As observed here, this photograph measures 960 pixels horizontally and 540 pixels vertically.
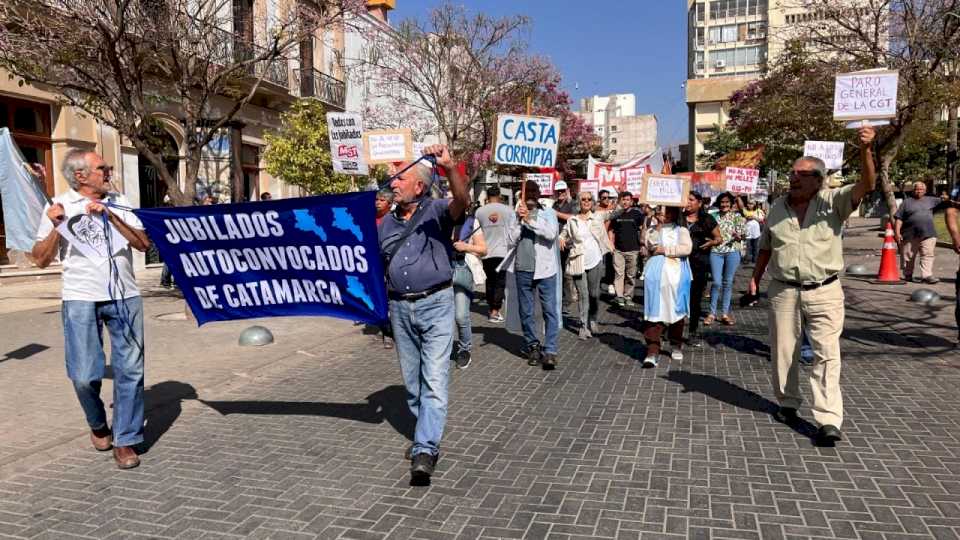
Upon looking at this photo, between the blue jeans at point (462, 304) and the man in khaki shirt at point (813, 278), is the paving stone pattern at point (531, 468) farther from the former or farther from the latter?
the blue jeans at point (462, 304)

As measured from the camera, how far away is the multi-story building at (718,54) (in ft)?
243

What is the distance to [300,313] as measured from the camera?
5.20 meters

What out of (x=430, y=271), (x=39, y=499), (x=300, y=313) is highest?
(x=430, y=271)

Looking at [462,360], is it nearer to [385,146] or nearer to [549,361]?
[549,361]

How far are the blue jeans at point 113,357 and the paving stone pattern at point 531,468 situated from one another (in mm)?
336

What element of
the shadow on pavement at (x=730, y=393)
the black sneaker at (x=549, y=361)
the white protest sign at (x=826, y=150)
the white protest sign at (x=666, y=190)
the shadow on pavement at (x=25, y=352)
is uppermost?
the white protest sign at (x=826, y=150)

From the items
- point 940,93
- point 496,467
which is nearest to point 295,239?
point 496,467

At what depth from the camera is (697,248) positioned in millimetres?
8758

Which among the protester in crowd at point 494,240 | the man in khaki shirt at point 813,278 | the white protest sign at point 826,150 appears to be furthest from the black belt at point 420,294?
the white protest sign at point 826,150

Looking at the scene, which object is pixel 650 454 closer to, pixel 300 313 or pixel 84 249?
pixel 300 313

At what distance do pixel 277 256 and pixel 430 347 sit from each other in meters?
1.39

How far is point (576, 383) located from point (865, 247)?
2164 cm

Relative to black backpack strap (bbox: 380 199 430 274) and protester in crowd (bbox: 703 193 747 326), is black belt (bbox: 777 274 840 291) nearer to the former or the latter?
black backpack strap (bbox: 380 199 430 274)

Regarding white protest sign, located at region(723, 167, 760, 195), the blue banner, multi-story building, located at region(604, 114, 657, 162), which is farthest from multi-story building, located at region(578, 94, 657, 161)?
the blue banner
